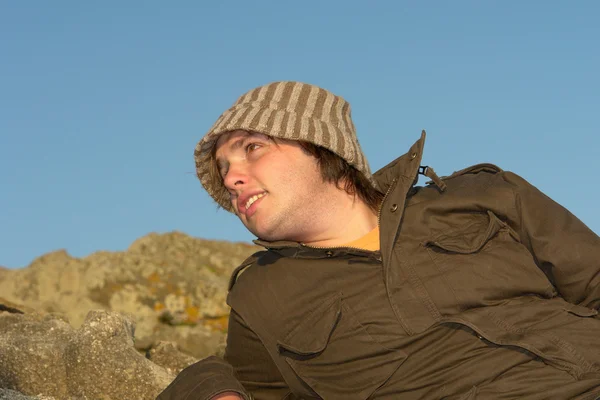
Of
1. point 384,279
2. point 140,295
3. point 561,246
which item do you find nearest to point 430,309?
point 384,279

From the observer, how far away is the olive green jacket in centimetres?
391

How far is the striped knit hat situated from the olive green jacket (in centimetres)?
35

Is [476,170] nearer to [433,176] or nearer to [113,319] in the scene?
[433,176]

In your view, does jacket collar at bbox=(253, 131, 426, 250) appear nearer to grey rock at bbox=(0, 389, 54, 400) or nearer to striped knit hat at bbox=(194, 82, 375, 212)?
striped knit hat at bbox=(194, 82, 375, 212)

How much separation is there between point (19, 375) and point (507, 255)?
3.06 metres

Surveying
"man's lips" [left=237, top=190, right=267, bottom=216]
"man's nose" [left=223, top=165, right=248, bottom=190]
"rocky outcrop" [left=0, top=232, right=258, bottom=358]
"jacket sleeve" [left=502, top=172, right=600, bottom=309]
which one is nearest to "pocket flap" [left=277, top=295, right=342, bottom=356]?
"man's lips" [left=237, top=190, right=267, bottom=216]

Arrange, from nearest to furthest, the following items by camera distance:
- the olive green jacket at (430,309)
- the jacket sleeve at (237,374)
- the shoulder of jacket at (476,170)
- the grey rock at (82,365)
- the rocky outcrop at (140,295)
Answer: the olive green jacket at (430,309) → the jacket sleeve at (237,374) → the shoulder of jacket at (476,170) → the grey rock at (82,365) → the rocky outcrop at (140,295)

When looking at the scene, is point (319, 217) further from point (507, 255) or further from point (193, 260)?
point (193, 260)

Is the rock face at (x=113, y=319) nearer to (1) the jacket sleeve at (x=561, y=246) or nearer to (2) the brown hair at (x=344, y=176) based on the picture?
(2) the brown hair at (x=344, y=176)

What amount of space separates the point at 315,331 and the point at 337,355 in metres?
0.16

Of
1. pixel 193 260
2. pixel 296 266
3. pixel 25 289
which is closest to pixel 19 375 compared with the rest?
pixel 296 266

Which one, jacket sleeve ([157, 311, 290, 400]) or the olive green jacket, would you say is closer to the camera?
the olive green jacket

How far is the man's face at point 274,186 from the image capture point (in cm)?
410

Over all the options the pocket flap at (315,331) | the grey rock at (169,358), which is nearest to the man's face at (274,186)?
the pocket flap at (315,331)
